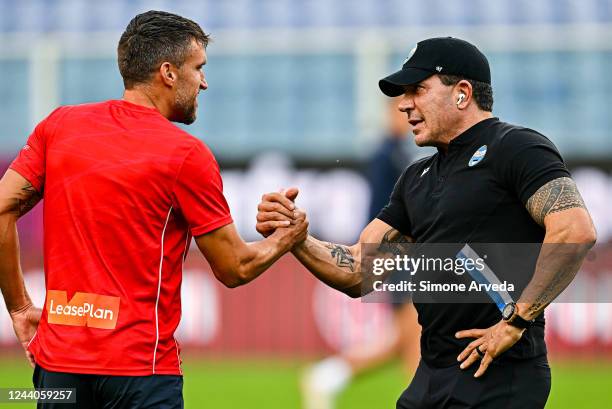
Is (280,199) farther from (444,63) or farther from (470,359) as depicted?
(470,359)

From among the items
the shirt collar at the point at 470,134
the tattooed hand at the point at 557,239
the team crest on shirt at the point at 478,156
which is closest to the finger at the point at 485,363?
the tattooed hand at the point at 557,239

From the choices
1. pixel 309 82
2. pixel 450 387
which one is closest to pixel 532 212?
pixel 450 387

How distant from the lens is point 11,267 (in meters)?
4.97

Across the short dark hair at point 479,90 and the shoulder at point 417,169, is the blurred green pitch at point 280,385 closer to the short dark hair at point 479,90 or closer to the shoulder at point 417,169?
the shoulder at point 417,169

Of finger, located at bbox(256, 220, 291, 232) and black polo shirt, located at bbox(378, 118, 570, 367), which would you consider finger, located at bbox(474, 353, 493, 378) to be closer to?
black polo shirt, located at bbox(378, 118, 570, 367)

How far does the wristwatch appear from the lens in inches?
185

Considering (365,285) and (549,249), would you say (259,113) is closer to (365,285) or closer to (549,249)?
(365,285)

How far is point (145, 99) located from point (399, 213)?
139 cm

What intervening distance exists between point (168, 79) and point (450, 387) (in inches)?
70.5

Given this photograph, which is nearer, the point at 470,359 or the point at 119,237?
the point at 119,237

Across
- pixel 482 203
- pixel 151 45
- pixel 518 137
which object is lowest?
pixel 482 203

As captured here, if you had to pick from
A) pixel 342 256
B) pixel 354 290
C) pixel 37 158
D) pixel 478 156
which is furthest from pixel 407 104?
pixel 37 158

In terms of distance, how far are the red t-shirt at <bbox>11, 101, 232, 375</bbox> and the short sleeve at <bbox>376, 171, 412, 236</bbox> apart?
44.2 inches

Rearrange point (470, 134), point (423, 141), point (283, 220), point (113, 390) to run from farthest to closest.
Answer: point (283, 220) → point (423, 141) → point (470, 134) → point (113, 390)
